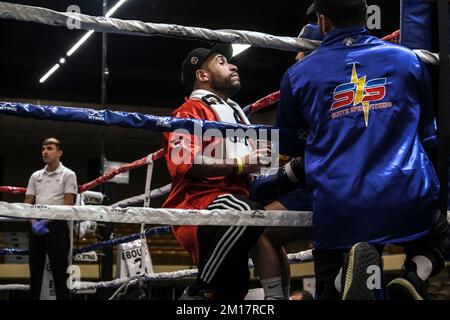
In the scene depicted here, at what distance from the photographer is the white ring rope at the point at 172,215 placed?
1.58 m

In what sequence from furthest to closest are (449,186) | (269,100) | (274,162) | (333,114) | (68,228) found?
1. (68,228)
2. (269,100)
3. (274,162)
4. (449,186)
5. (333,114)

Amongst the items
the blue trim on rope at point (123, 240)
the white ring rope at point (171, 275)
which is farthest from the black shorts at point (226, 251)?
the blue trim on rope at point (123, 240)

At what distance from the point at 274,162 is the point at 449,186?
46cm

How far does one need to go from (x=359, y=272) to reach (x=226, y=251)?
0.50m

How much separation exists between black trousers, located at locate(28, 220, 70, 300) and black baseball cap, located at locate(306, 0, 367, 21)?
107 inches

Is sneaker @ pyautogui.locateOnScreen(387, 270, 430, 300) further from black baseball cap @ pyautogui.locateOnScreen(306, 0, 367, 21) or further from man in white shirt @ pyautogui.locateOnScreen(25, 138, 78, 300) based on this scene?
man in white shirt @ pyautogui.locateOnScreen(25, 138, 78, 300)

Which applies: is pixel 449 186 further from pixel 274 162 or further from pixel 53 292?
pixel 53 292

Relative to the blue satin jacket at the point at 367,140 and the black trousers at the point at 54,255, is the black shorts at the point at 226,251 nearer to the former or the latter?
the blue satin jacket at the point at 367,140

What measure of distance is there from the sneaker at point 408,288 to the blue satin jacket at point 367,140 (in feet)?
0.31

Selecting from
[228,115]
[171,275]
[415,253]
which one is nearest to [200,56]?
[228,115]

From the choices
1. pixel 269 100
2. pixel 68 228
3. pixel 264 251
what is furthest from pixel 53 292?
pixel 264 251

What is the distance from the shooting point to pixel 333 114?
1543 mm

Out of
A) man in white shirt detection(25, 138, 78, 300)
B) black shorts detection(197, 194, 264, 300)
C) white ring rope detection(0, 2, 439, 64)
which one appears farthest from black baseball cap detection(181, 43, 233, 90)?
man in white shirt detection(25, 138, 78, 300)

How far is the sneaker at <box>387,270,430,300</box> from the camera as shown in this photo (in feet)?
4.40
